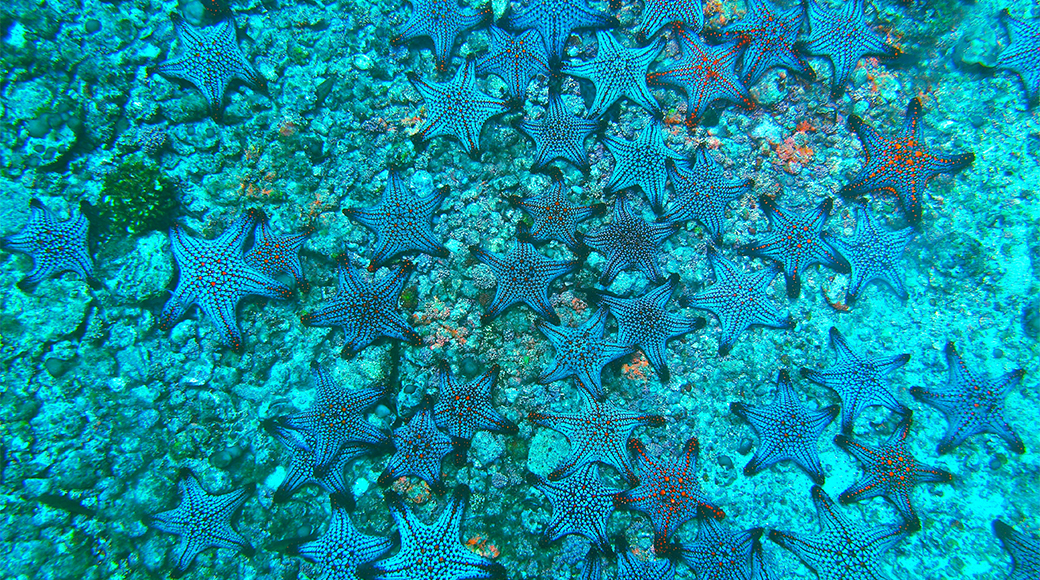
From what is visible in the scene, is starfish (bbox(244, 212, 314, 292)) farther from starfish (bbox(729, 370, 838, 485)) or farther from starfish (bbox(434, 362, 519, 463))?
starfish (bbox(729, 370, 838, 485))

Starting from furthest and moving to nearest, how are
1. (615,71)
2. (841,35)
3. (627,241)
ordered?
(841,35), (615,71), (627,241)

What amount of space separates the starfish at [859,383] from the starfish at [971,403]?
1.24 feet

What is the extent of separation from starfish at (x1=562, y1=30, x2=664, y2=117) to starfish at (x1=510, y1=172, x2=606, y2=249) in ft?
2.87

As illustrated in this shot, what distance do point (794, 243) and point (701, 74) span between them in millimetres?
1796

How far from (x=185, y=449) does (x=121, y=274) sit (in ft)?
5.49

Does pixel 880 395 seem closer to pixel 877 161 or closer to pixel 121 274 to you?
pixel 877 161

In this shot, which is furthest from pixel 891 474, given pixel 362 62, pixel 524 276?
pixel 362 62

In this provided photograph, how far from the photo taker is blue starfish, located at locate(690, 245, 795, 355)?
3.77 meters

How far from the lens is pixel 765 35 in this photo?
13.2 feet

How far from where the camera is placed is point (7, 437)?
11.6 ft

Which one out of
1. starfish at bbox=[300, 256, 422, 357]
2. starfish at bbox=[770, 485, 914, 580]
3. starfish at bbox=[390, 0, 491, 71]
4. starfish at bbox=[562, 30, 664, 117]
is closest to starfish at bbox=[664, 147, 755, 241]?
starfish at bbox=[562, 30, 664, 117]

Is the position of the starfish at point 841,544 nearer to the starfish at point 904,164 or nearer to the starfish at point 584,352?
the starfish at point 584,352

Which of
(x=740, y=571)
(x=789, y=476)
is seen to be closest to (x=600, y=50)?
(x=789, y=476)

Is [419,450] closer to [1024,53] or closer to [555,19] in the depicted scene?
[555,19]
